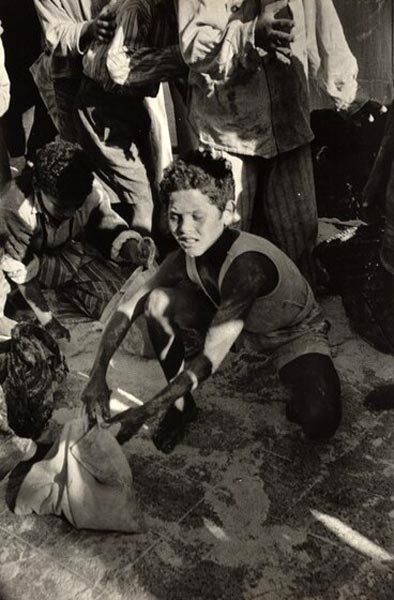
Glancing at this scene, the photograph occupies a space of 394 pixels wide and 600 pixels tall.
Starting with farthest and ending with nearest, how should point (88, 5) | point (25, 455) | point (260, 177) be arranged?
point (88, 5)
point (260, 177)
point (25, 455)

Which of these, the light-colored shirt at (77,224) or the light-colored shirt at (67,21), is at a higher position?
the light-colored shirt at (67,21)

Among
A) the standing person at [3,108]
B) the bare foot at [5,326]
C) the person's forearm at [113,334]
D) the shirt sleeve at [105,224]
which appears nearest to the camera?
the person's forearm at [113,334]

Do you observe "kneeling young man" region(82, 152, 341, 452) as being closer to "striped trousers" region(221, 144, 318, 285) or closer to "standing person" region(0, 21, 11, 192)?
"striped trousers" region(221, 144, 318, 285)

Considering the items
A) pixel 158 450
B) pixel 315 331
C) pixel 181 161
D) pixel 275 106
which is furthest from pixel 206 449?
pixel 275 106

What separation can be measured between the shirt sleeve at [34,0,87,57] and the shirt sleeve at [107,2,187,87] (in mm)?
353

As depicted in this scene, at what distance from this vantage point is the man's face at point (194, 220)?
2.64 m

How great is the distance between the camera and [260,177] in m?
3.33

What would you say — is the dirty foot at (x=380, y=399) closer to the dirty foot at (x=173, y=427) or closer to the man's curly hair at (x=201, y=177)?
the dirty foot at (x=173, y=427)

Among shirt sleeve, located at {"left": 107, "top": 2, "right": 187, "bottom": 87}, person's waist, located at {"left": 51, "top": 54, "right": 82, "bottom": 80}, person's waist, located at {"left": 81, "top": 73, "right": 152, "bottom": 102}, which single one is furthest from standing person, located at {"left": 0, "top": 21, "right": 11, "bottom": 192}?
shirt sleeve, located at {"left": 107, "top": 2, "right": 187, "bottom": 87}

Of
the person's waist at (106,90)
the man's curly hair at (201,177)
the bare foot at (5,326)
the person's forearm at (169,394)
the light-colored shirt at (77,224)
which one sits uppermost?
the person's waist at (106,90)

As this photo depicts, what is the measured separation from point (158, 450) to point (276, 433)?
0.47m

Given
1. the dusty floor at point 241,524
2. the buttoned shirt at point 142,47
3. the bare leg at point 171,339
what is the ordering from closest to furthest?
the dusty floor at point 241,524 < the bare leg at point 171,339 < the buttoned shirt at point 142,47

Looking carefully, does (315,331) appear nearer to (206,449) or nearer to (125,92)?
(206,449)

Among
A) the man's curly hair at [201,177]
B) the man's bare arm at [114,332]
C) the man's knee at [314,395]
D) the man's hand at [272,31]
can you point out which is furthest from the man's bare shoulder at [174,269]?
the man's hand at [272,31]
